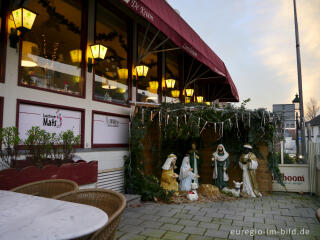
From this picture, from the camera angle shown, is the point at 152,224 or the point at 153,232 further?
the point at 152,224

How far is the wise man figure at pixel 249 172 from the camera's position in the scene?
696 cm

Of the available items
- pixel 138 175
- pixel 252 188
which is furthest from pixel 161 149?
pixel 252 188

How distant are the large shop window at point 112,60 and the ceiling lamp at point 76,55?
0.46 meters

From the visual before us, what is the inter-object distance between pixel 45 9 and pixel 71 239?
16.7ft

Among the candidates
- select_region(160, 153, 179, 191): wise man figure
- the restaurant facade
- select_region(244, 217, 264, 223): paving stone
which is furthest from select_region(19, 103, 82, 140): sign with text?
select_region(244, 217, 264, 223): paving stone

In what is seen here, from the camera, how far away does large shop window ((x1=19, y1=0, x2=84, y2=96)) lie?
4.66m

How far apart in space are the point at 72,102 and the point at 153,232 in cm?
306

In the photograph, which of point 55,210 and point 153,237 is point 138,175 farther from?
point 55,210

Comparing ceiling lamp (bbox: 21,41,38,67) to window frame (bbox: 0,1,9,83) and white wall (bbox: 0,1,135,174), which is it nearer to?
white wall (bbox: 0,1,135,174)

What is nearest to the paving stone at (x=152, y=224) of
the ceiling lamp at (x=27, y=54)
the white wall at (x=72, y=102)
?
the white wall at (x=72, y=102)

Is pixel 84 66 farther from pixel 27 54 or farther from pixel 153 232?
pixel 153 232

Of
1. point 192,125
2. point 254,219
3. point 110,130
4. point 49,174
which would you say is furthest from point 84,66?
point 254,219

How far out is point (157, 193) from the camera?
6.32m

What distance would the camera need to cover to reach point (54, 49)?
208 inches
